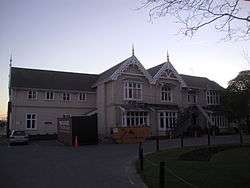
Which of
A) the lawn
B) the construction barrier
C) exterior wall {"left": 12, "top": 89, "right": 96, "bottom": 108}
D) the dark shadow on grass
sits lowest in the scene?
the lawn

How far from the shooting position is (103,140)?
35.3 metres

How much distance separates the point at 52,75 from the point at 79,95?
17.0 feet

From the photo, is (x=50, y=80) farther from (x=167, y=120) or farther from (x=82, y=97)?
(x=167, y=120)

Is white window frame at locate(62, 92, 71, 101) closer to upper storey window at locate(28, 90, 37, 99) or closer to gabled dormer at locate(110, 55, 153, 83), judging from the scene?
upper storey window at locate(28, 90, 37, 99)

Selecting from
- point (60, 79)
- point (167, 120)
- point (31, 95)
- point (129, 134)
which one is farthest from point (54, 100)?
point (167, 120)

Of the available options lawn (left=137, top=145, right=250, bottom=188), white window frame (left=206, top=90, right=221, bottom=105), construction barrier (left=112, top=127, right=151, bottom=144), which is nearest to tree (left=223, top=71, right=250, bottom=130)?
white window frame (left=206, top=90, right=221, bottom=105)

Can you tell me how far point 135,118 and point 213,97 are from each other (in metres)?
15.9

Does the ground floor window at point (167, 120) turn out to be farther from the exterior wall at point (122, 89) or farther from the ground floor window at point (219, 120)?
the ground floor window at point (219, 120)

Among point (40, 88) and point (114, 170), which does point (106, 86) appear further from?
point (114, 170)

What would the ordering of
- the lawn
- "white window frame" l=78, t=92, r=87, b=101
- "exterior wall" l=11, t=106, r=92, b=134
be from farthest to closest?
"white window frame" l=78, t=92, r=87, b=101 < "exterior wall" l=11, t=106, r=92, b=134 < the lawn

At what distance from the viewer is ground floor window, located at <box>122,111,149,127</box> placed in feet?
122

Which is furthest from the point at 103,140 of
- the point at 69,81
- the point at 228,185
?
the point at 228,185

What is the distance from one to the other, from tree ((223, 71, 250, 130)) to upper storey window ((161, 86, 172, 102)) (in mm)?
7793

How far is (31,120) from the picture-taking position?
4025 cm
